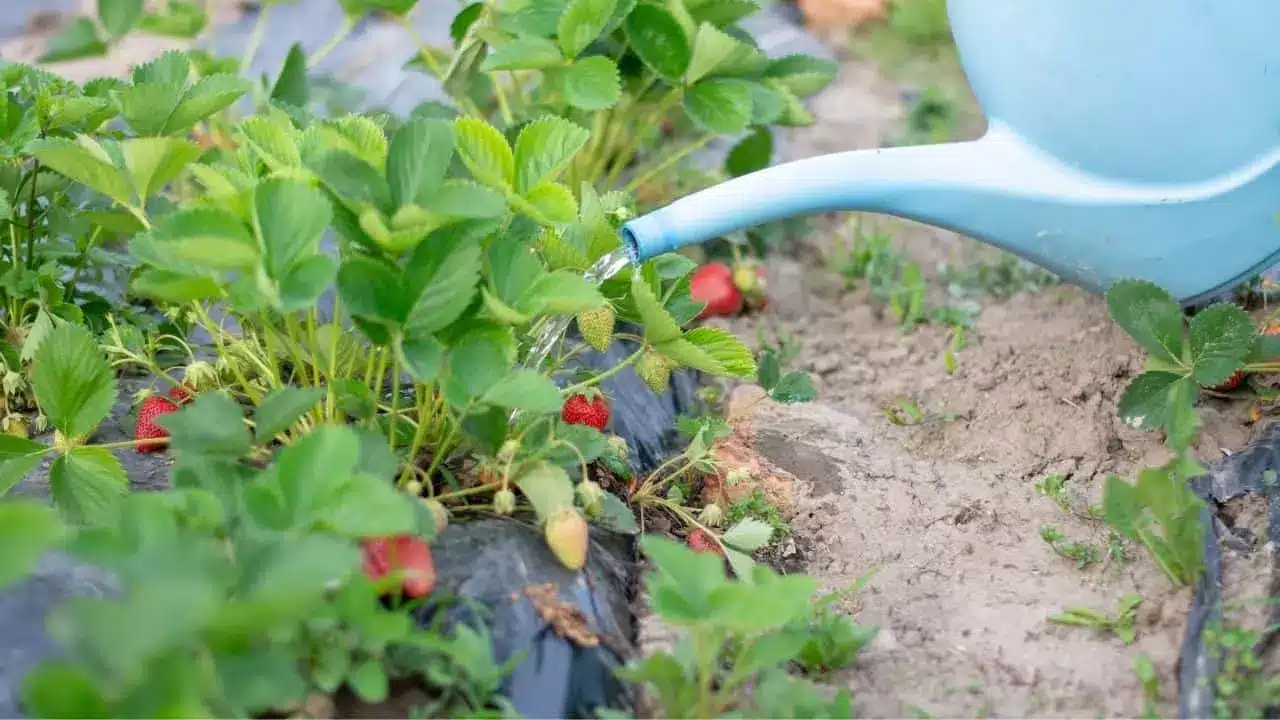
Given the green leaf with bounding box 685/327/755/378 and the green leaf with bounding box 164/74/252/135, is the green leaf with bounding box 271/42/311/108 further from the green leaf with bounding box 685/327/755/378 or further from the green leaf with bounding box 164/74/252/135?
the green leaf with bounding box 685/327/755/378

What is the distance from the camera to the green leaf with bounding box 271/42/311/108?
2062mm

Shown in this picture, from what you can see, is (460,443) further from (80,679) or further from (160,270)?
(80,679)

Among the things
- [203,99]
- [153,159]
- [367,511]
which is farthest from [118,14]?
[367,511]

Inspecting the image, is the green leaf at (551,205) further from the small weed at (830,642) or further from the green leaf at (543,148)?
the small weed at (830,642)

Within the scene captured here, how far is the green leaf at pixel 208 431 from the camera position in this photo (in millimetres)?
1178

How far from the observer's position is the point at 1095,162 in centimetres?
165

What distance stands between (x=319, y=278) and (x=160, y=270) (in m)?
0.23

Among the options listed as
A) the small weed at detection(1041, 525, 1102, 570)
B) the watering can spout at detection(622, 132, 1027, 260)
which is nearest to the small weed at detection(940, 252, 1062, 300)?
the watering can spout at detection(622, 132, 1027, 260)

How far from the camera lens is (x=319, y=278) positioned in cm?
114

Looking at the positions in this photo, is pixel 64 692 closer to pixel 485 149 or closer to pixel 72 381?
pixel 72 381

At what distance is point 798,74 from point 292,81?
0.79m

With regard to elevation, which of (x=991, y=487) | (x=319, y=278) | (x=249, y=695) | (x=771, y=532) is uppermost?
(x=319, y=278)

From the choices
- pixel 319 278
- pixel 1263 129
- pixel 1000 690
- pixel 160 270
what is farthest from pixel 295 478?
pixel 1263 129

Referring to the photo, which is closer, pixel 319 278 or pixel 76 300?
pixel 319 278
